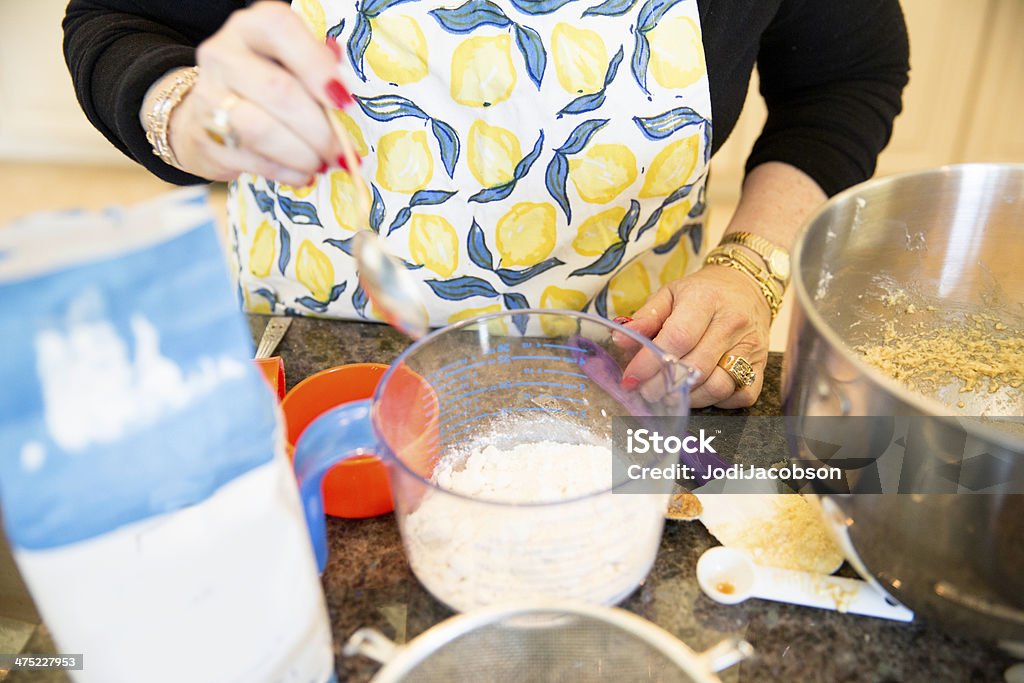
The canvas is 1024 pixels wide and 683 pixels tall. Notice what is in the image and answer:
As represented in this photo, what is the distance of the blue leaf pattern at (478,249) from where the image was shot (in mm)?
912

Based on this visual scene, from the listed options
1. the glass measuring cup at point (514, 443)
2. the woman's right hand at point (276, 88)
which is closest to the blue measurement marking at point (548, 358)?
the glass measuring cup at point (514, 443)

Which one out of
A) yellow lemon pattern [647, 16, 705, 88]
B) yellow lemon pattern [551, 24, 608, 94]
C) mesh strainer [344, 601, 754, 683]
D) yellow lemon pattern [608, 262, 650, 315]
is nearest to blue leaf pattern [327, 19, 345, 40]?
yellow lemon pattern [551, 24, 608, 94]

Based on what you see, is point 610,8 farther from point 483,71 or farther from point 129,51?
point 129,51

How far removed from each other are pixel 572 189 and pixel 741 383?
28 centimetres

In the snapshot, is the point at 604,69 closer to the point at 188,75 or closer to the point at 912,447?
the point at 188,75

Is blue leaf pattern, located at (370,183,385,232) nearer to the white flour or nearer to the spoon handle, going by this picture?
the white flour

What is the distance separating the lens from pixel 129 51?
31.7 inches

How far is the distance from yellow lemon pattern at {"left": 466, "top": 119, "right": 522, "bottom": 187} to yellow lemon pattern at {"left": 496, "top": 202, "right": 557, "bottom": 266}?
0.15ft

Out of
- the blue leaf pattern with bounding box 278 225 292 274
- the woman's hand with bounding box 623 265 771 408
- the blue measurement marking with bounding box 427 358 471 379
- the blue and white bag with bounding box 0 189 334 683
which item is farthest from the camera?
the blue leaf pattern with bounding box 278 225 292 274

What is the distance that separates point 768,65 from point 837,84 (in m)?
0.09

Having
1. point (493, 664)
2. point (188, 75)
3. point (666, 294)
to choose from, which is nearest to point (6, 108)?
point (188, 75)

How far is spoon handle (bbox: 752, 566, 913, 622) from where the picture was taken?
58 centimetres

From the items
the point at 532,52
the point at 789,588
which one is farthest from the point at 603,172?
the point at 789,588

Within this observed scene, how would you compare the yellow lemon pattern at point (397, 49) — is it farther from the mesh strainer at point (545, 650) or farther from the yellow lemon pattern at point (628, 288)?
the mesh strainer at point (545, 650)
